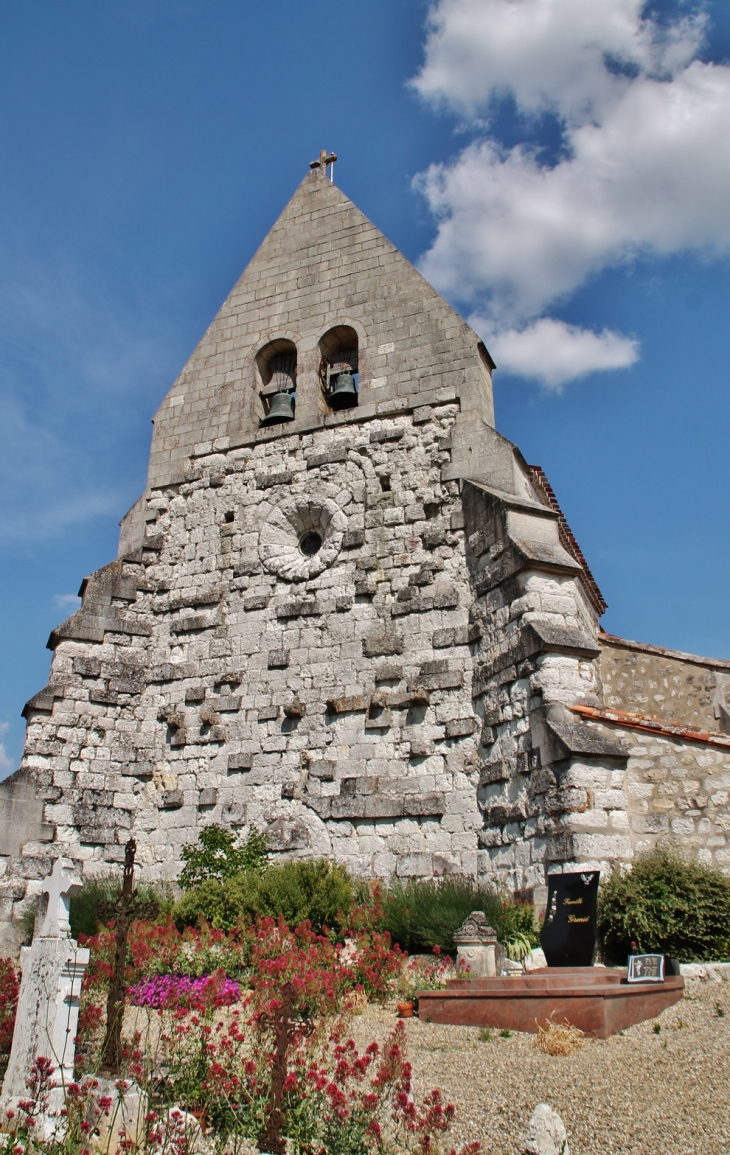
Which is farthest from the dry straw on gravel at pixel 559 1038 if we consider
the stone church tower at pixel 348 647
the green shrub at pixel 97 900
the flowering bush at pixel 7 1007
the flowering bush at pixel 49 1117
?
the green shrub at pixel 97 900

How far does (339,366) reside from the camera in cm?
1345

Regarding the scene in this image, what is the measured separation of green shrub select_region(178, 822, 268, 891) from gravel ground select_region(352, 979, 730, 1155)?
12.1 ft

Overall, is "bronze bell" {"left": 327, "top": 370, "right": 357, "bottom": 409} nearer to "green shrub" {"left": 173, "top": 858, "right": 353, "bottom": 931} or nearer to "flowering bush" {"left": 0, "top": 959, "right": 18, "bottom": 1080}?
"green shrub" {"left": 173, "top": 858, "right": 353, "bottom": 931}

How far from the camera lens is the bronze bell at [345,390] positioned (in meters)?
12.8

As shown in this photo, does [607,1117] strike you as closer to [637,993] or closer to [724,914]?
[637,993]

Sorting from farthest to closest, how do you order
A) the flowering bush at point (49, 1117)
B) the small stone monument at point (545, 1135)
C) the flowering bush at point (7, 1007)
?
1. the flowering bush at point (7, 1007)
2. the flowering bush at point (49, 1117)
3. the small stone monument at point (545, 1135)

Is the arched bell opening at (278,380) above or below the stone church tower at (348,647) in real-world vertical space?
above

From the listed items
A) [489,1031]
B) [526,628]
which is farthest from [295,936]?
[526,628]

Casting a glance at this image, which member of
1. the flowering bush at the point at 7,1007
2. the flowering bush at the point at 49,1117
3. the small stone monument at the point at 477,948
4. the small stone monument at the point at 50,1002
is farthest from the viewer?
the small stone monument at the point at 477,948

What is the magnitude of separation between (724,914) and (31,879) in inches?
283

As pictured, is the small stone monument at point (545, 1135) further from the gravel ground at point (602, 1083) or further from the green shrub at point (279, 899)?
the green shrub at point (279, 899)

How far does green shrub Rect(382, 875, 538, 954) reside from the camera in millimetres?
8109

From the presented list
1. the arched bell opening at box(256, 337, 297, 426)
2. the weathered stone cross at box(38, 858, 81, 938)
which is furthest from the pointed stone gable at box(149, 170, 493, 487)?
the weathered stone cross at box(38, 858, 81, 938)

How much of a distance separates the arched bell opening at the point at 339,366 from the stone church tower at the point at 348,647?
0.04 metres
